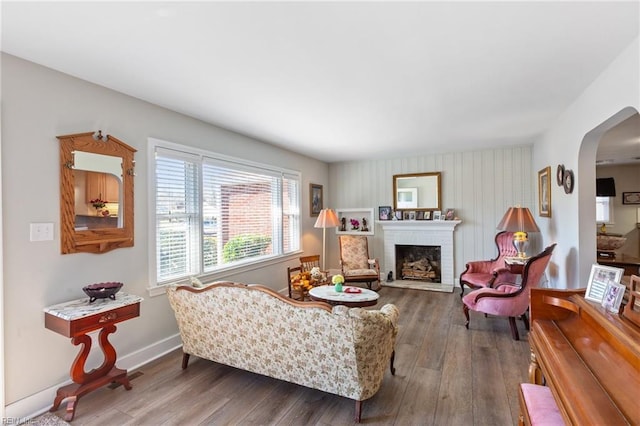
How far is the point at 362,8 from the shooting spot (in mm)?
1582

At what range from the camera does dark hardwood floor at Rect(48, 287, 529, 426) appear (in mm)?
2041

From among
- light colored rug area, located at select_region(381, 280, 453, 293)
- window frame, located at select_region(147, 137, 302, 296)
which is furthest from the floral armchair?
window frame, located at select_region(147, 137, 302, 296)

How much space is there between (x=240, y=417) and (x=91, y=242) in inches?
70.2

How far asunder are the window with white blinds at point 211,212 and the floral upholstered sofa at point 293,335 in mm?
847

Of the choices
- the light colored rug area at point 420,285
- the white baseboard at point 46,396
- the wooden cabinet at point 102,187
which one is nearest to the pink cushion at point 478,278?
the light colored rug area at point 420,285

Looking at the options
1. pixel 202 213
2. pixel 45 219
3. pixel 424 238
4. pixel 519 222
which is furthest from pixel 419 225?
pixel 45 219

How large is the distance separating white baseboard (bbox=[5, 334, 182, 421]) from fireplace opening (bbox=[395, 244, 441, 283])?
4349 mm

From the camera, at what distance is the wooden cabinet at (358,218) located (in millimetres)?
6160

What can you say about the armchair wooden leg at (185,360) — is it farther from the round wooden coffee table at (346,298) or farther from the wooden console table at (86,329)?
the round wooden coffee table at (346,298)

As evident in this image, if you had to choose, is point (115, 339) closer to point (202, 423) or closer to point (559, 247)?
point (202, 423)

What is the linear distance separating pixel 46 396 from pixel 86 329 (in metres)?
0.63

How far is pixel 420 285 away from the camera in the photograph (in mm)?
5477

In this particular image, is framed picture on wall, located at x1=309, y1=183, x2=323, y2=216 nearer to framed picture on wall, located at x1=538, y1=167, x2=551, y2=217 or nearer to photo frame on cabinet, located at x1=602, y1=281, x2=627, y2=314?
framed picture on wall, located at x1=538, y1=167, x2=551, y2=217

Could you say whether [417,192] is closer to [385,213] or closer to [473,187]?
[385,213]
